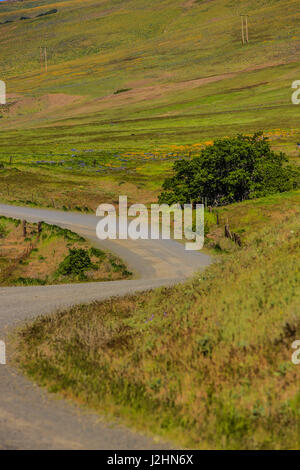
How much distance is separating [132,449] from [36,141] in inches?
4979

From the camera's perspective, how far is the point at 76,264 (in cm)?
3142

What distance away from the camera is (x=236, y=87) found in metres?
184

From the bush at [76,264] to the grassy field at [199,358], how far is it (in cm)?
1619

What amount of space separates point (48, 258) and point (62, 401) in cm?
2720

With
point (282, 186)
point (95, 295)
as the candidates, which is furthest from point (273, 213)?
point (95, 295)

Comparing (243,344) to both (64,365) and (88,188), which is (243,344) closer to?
(64,365)

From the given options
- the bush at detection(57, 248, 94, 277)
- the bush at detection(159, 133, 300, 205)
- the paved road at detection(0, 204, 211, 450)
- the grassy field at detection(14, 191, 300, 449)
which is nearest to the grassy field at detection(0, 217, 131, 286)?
the bush at detection(57, 248, 94, 277)

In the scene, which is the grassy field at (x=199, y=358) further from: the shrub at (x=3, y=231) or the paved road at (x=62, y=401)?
the shrub at (x=3, y=231)

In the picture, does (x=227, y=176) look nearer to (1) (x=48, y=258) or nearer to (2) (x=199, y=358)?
(1) (x=48, y=258)

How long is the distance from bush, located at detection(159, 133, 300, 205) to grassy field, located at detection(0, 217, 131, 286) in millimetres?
13210

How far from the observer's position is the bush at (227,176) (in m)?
46.8

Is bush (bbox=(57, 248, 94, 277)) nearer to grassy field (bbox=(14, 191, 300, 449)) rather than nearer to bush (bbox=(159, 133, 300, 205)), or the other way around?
→ grassy field (bbox=(14, 191, 300, 449))

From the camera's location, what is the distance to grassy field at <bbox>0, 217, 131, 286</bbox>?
1171 inches

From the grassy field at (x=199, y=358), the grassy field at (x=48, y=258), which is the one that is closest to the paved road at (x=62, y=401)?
the grassy field at (x=199, y=358)
